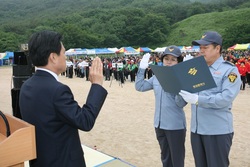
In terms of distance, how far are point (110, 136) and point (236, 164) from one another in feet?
8.87

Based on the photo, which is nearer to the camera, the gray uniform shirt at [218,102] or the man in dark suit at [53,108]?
the man in dark suit at [53,108]

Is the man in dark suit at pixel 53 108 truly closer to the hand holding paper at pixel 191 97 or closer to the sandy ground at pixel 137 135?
the hand holding paper at pixel 191 97

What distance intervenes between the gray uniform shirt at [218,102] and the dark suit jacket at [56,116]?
4.00 ft

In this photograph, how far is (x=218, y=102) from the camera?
237cm

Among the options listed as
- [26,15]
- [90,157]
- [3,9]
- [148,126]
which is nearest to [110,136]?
[148,126]

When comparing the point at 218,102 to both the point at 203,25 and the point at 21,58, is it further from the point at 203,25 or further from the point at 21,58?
the point at 203,25

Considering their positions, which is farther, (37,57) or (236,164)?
(236,164)

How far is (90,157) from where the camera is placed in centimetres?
406

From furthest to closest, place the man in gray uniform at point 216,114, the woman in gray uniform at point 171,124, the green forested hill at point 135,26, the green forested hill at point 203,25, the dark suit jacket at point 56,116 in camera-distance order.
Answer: the green forested hill at point 203,25
the green forested hill at point 135,26
the woman in gray uniform at point 171,124
the man in gray uniform at point 216,114
the dark suit jacket at point 56,116

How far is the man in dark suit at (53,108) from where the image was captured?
146cm

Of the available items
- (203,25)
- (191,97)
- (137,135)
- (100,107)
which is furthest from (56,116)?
(203,25)

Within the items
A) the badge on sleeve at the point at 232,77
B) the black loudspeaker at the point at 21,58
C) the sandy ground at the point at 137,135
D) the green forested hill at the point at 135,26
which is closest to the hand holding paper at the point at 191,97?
the badge on sleeve at the point at 232,77

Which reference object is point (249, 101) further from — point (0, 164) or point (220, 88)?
point (0, 164)

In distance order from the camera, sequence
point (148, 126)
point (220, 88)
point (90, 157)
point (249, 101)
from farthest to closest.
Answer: point (249, 101) < point (148, 126) < point (90, 157) < point (220, 88)
